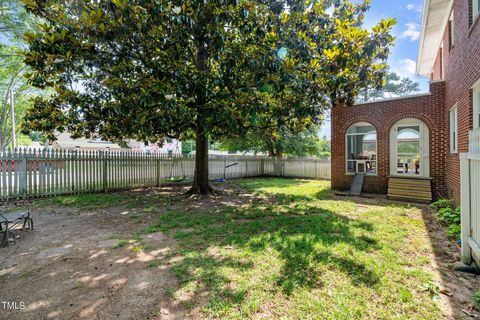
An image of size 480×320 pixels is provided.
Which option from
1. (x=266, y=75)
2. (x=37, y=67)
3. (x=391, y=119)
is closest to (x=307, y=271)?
(x=266, y=75)

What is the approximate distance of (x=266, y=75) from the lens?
19.2 ft

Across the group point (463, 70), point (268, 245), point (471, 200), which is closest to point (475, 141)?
point (471, 200)

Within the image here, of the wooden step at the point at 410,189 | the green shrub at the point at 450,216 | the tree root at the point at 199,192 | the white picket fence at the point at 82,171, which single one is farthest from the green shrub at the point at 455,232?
the white picket fence at the point at 82,171

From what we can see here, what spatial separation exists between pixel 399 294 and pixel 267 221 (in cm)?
310

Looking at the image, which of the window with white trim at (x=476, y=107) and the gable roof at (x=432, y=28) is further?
the gable roof at (x=432, y=28)

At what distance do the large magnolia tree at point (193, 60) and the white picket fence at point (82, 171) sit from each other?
76.1 inches

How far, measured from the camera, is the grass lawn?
2.37 m

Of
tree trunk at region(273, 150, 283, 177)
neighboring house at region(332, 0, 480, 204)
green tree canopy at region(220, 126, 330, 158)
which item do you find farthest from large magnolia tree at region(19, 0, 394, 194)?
tree trunk at region(273, 150, 283, 177)

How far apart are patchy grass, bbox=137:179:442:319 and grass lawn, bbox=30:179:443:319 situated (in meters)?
0.01

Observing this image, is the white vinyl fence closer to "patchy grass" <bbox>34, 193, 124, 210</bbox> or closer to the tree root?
the tree root

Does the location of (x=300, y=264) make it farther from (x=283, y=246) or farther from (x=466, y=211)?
(x=466, y=211)

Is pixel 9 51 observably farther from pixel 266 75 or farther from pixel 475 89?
pixel 475 89

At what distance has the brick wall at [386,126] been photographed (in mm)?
8094

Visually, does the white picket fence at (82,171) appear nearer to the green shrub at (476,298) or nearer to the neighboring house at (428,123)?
the neighboring house at (428,123)
